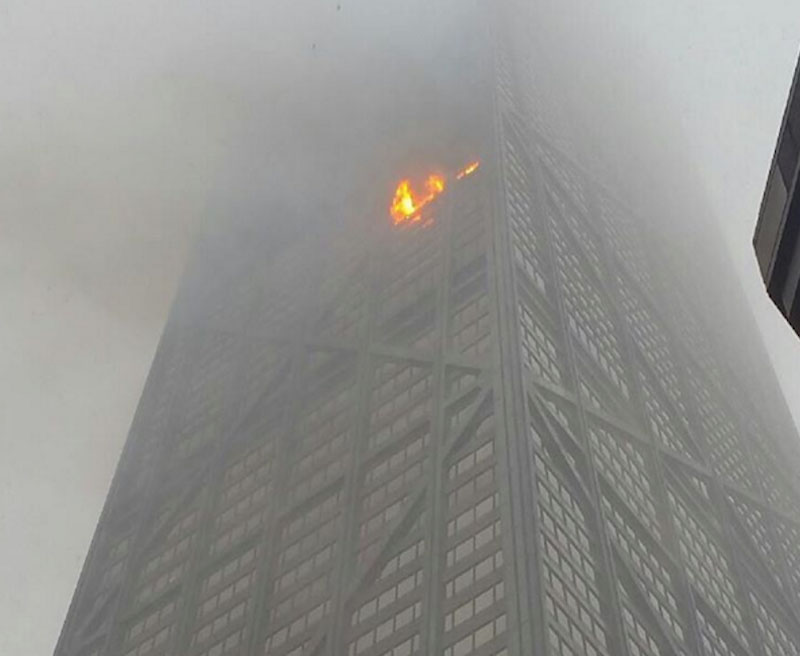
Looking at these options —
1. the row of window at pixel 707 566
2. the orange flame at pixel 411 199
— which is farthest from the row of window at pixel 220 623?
the orange flame at pixel 411 199

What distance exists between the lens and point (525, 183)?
346 feet

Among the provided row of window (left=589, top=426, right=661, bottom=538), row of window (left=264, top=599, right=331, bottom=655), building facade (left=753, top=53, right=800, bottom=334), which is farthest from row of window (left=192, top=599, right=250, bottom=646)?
building facade (left=753, top=53, right=800, bottom=334)

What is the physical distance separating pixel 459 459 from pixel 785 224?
39.5 metres

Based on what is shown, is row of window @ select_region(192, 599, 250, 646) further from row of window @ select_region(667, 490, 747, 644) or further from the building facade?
the building facade

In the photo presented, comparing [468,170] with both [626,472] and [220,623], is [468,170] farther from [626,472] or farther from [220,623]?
[220,623]

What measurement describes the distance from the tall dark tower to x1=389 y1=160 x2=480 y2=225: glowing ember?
3.86 ft

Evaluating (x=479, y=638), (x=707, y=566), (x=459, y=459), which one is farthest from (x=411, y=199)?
(x=479, y=638)

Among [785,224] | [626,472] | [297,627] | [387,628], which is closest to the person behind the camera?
[785,224]

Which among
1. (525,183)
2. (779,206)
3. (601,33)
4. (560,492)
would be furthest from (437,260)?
(601,33)

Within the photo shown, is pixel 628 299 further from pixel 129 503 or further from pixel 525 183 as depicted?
pixel 129 503

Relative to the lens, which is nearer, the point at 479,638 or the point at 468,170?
the point at 479,638

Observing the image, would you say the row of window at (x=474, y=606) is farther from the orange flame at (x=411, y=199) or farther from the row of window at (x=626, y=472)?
the orange flame at (x=411, y=199)

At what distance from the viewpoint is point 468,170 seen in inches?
4313

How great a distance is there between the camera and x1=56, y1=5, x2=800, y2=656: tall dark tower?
6350cm
